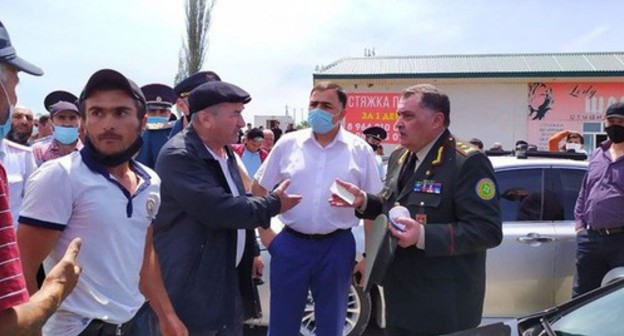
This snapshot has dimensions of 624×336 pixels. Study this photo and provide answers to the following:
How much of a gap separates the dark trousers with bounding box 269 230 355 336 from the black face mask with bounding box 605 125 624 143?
8.38 feet

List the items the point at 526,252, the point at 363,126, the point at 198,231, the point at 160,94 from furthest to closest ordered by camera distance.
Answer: the point at 363,126, the point at 160,94, the point at 526,252, the point at 198,231

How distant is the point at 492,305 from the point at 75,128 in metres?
3.92

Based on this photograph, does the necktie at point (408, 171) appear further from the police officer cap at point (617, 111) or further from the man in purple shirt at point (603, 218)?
the police officer cap at point (617, 111)

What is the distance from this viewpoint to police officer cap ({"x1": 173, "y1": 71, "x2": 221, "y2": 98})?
12.5ft

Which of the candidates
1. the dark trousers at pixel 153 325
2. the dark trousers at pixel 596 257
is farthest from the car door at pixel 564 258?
the dark trousers at pixel 153 325

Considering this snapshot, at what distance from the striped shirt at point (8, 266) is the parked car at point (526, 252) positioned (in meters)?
3.42

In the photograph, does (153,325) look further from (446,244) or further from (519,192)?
(519,192)

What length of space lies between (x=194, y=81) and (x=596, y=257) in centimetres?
335

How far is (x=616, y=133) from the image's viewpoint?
4438 millimetres

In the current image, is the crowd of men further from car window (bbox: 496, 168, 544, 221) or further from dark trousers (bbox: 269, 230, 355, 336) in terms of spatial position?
car window (bbox: 496, 168, 544, 221)

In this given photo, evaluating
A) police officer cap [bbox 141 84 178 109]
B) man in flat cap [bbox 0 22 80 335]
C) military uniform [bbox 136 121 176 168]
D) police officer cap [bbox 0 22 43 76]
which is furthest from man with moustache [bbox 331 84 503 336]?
police officer cap [bbox 141 84 178 109]

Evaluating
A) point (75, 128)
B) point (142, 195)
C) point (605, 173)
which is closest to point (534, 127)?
point (605, 173)

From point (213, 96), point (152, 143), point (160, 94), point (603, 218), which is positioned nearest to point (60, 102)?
point (160, 94)

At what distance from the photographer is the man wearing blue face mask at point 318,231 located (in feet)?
11.1
